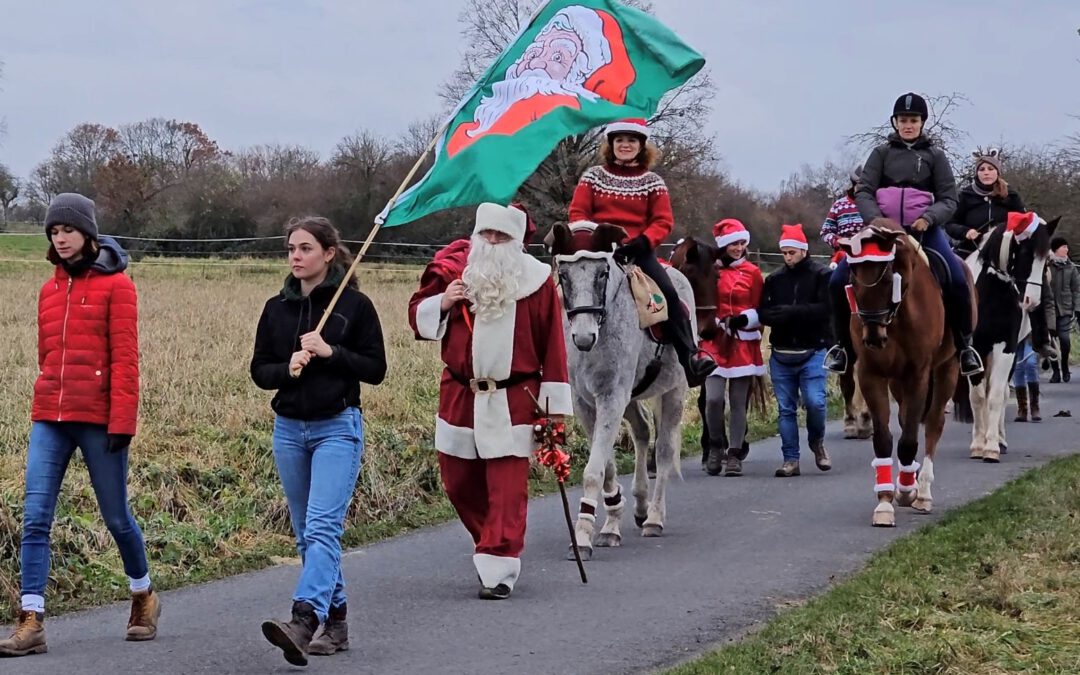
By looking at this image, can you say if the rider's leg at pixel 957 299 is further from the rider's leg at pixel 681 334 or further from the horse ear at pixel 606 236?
the horse ear at pixel 606 236

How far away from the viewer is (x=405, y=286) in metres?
33.5

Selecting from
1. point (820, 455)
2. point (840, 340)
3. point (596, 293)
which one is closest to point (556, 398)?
point (596, 293)

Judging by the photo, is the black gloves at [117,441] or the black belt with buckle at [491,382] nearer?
the black gloves at [117,441]

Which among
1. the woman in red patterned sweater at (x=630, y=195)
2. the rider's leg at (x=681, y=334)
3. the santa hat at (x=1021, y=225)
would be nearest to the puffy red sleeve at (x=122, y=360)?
the woman in red patterned sweater at (x=630, y=195)

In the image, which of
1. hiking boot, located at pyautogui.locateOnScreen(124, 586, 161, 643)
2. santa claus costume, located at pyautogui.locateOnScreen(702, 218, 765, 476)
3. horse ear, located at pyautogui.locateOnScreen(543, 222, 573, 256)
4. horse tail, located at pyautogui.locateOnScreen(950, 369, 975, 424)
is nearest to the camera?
hiking boot, located at pyautogui.locateOnScreen(124, 586, 161, 643)

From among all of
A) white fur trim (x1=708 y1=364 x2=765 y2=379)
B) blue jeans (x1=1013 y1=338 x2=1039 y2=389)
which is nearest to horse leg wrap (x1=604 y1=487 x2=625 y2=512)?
white fur trim (x1=708 y1=364 x2=765 y2=379)

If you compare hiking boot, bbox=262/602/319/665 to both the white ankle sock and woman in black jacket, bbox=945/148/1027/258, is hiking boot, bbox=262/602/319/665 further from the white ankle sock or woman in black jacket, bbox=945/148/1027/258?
woman in black jacket, bbox=945/148/1027/258

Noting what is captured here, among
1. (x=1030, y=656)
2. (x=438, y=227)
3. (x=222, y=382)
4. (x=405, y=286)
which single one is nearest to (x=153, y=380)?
(x=222, y=382)

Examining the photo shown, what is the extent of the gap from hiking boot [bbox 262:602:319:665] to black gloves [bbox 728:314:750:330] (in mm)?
7674

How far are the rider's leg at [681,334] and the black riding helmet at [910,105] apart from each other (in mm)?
2341

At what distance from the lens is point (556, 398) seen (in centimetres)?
796

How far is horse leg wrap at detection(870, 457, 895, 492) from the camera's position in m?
10.4

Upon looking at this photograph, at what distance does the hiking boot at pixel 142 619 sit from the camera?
699cm

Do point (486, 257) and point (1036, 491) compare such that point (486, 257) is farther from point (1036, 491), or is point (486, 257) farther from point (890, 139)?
point (1036, 491)
